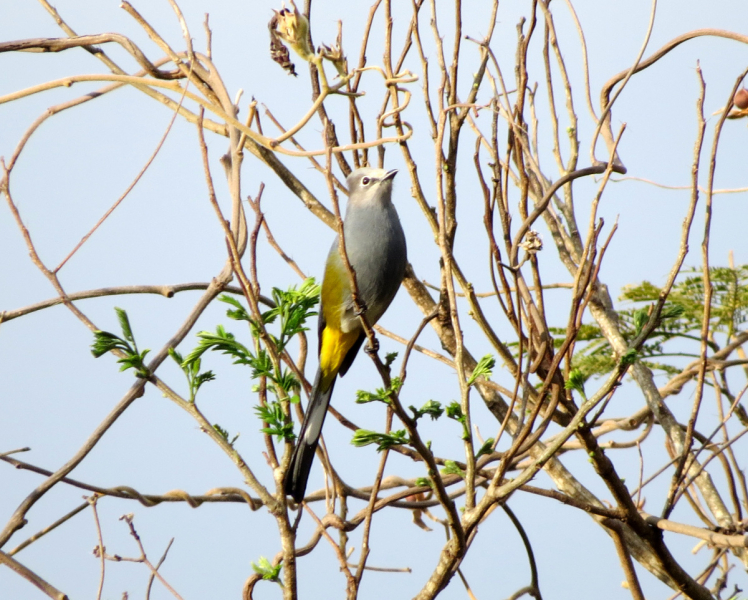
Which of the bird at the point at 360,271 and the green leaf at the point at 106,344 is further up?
the bird at the point at 360,271

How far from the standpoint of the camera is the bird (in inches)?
136

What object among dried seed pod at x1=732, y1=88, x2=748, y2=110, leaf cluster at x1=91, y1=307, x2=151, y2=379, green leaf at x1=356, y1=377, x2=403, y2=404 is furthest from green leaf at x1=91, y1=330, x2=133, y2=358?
dried seed pod at x1=732, y1=88, x2=748, y2=110

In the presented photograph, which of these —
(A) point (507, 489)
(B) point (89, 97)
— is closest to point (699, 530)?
(A) point (507, 489)

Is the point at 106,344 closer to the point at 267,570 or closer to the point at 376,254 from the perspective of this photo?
the point at 267,570

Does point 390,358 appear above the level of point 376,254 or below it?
below

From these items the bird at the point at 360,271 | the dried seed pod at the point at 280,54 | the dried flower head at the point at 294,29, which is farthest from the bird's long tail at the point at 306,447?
the dried flower head at the point at 294,29

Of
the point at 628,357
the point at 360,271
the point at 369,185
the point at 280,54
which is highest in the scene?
the point at 369,185

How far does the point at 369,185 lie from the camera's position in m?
3.51

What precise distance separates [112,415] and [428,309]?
1371mm

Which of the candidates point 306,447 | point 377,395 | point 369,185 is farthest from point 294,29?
point 369,185

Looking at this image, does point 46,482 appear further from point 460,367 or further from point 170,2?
point 170,2

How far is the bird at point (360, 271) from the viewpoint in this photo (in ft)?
11.4

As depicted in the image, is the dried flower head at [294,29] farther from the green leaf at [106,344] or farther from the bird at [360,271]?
the bird at [360,271]

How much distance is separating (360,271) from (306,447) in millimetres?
956
